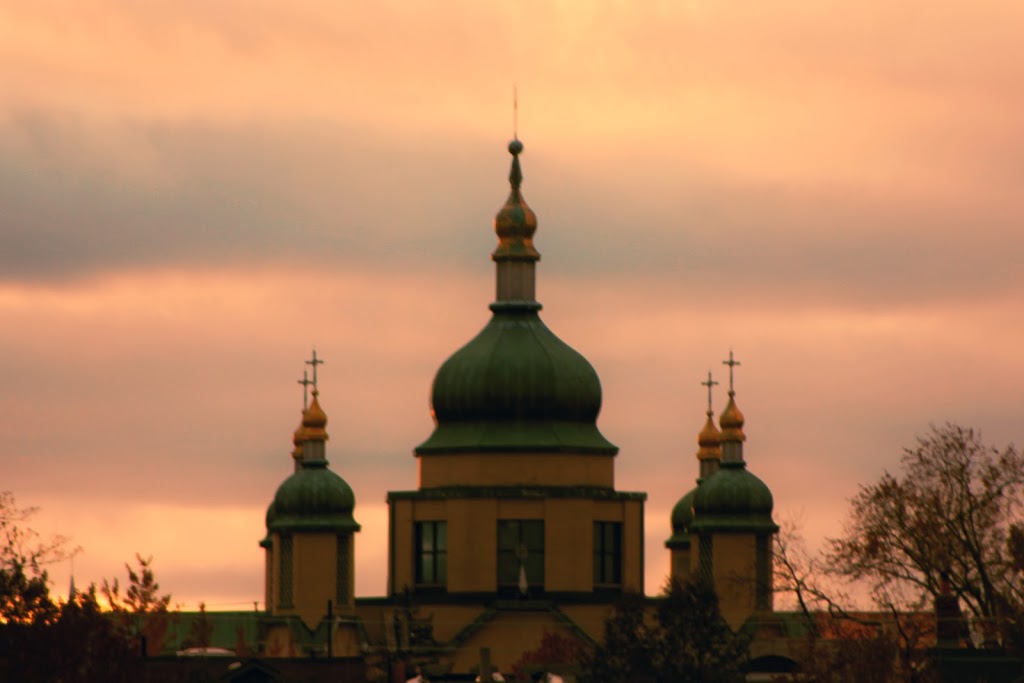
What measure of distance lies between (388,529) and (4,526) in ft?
115

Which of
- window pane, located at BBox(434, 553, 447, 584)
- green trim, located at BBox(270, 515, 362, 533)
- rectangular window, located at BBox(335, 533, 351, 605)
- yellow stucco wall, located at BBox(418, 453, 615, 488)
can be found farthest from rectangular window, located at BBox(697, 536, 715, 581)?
rectangular window, located at BBox(335, 533, 351, 605)

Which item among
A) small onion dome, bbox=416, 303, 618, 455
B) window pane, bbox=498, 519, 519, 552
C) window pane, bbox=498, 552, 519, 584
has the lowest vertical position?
window pane, bbox=498, 552, 519, 584

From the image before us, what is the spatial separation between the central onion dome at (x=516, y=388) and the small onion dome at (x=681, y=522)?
1471 cm

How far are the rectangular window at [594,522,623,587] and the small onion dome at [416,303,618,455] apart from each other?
212 cm

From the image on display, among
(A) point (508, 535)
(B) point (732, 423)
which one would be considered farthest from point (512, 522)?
(B) point (732, 423)

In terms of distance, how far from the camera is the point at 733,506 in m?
143

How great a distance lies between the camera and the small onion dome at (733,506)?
143 m

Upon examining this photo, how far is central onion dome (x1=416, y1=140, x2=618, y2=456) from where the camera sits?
5458 inches

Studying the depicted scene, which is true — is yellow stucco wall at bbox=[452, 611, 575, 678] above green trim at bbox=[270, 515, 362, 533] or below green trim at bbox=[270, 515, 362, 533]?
below

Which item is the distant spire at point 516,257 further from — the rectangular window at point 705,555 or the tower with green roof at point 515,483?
the rectangular window at point 705,555

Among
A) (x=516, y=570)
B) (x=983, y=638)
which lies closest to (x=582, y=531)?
(x=516, y=570)

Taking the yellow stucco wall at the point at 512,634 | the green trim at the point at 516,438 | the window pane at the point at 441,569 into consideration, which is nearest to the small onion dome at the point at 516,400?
the green trim at the point at 516,438

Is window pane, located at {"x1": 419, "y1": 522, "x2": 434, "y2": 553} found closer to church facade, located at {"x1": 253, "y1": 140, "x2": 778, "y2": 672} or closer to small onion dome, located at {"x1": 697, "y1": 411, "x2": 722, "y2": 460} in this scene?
church facade, located at {"x1": 253, "y1": 140, "x2": 778, "y2": 672}

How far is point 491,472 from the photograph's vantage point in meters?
138
